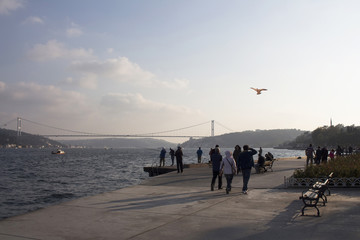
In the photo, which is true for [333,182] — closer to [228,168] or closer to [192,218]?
[228,168]

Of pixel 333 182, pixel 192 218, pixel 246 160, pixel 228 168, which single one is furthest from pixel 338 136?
pixel 192 218

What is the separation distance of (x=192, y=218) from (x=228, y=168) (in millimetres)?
4201

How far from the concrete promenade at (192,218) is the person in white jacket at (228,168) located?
1.45ft

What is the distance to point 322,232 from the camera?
22.1ft

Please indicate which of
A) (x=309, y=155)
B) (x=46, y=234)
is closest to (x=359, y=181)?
(x=46, y=234)

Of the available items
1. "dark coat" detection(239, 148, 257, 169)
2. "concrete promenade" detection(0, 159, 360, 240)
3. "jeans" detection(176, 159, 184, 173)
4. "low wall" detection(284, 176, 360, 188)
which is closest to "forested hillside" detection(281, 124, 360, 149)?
"jeans" detection(176, 159, 184, 173)

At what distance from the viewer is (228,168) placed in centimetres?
1206

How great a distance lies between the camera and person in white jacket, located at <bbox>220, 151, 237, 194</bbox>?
472 inches

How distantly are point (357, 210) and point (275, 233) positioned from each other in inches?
120

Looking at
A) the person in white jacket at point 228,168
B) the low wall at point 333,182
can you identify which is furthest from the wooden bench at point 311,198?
the low wall at point 333,182

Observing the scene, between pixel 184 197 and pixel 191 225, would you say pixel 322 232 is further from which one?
pixel 184 197

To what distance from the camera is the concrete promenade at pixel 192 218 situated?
6.81 m

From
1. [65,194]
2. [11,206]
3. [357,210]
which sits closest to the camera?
[357,210]

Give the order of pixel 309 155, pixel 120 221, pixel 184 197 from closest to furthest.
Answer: pixel 120 221, pixel 184 197, pixel 309 155
